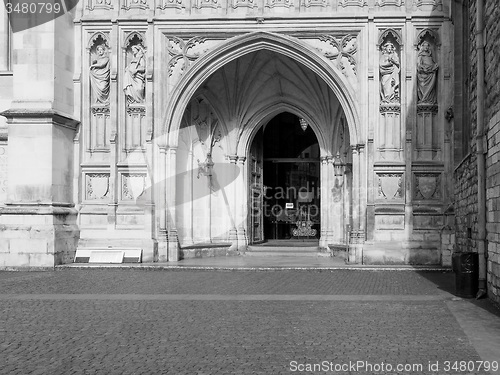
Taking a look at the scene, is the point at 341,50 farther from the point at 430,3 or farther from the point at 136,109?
the point at 136,109

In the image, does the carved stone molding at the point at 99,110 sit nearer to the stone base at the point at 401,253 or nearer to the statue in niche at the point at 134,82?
the statue in niche at the point at 134,82

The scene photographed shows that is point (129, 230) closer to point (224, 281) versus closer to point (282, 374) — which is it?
point (224, 281)

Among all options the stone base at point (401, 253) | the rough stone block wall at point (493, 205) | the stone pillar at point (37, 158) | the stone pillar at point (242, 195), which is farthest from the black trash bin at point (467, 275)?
the stone pillar at point (242, 195)

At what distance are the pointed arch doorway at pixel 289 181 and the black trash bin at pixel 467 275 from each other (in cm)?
1333

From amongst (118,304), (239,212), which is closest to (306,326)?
(118,304)

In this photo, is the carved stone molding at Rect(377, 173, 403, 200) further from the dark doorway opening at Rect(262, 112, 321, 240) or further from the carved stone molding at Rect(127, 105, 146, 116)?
the dark doorway opening at Rect(262, 112, 321, 240)

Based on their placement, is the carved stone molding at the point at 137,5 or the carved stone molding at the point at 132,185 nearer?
the carved stone molding at the point at 132,185

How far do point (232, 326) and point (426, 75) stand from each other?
11388mm

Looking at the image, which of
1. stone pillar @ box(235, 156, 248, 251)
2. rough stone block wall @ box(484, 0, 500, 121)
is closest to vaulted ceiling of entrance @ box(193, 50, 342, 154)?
stone pillar @ box(235, 156, 248, 251)

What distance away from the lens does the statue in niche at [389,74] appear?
18609 millimetres

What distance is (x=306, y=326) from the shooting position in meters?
9.05

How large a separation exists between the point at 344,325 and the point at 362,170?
387 inches

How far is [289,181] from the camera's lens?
2611 centimetres
